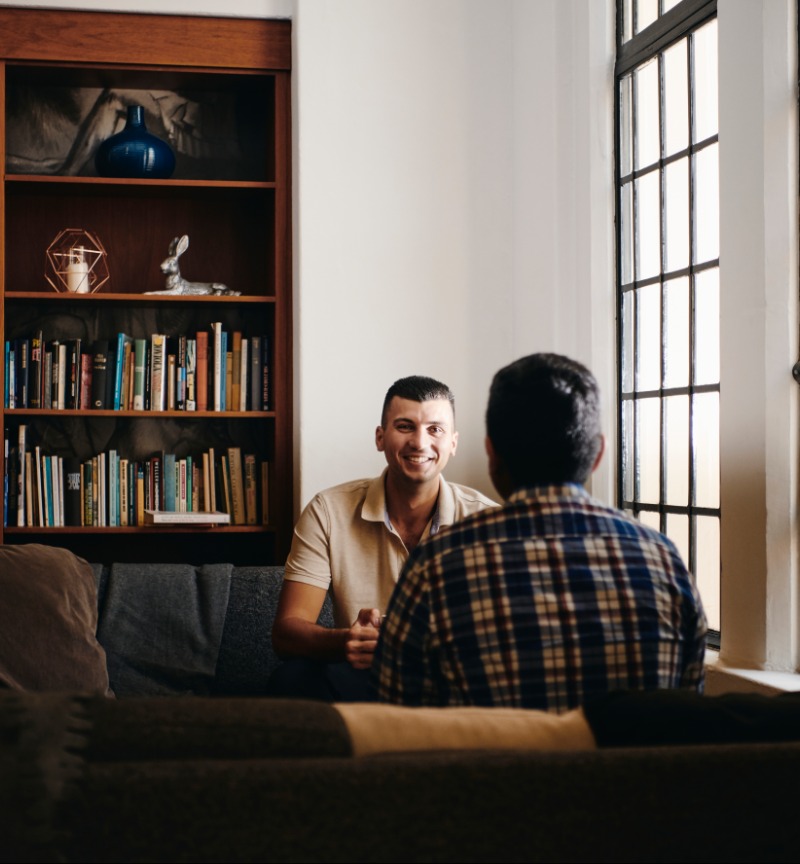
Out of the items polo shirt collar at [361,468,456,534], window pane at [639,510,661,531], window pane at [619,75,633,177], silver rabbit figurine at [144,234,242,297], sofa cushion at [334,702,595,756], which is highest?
window pane at [619,75,633,177]

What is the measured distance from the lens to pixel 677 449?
304 cm

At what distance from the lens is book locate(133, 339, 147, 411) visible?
3801 millimetres

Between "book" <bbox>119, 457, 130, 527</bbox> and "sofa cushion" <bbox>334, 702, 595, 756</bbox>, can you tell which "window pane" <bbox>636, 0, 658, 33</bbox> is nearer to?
"book" <bbox>119, 457, 130, 527</bbox>

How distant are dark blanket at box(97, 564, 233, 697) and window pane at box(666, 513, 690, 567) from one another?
1294mm

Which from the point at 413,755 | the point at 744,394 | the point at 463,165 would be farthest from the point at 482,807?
the point at 463,165

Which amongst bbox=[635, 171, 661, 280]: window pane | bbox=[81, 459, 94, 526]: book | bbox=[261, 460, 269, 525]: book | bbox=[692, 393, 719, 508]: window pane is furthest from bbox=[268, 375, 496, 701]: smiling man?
bbox=[81, 459, 94, 526]: book

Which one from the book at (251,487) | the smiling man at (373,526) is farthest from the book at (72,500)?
the smiling man at (373,526)

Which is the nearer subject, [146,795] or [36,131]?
[146,795]

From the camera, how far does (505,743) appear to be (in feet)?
3.14

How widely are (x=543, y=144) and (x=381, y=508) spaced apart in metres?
1.75

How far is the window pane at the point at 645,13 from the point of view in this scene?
3.21m

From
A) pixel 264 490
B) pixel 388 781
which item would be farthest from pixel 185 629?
pixel 388 781

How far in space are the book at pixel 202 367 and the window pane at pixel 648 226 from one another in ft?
5.18

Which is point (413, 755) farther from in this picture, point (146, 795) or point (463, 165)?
point (463, 165)
